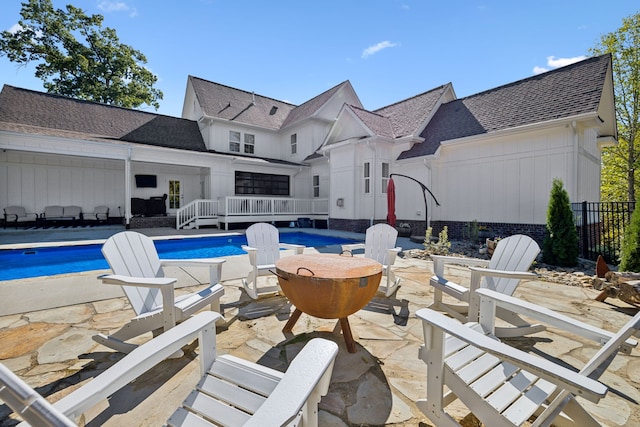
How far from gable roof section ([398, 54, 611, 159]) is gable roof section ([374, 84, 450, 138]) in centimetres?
48

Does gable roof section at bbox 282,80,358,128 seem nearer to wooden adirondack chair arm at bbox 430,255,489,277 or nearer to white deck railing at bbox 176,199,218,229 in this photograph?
white deck railing at bbox 176,199,218,229

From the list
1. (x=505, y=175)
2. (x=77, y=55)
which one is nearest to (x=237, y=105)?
(x=77, y=55)

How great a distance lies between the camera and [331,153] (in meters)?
13.7

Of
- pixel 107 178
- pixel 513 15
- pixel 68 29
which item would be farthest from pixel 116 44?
pixel 513 15

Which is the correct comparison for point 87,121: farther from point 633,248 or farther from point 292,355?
point 633,248

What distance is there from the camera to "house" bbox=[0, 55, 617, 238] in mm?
9023

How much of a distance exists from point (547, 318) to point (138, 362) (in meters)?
2.28

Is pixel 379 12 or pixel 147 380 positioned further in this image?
pixel 379 12

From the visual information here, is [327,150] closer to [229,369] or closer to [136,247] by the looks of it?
→ [136,247]

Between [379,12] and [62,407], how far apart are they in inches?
469

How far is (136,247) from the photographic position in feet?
9.93

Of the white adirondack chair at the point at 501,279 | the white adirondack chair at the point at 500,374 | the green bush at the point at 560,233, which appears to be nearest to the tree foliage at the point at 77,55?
the white adirondack chair at the point at 501,279

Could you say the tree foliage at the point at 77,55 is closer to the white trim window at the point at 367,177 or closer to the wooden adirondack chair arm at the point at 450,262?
the white trim window at the point at 367,177

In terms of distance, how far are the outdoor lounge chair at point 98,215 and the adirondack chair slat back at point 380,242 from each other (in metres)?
15.0
